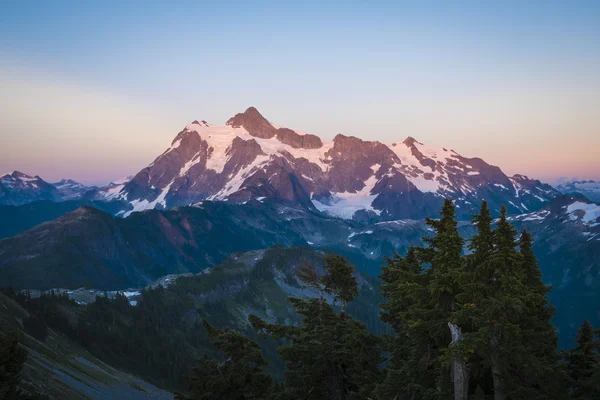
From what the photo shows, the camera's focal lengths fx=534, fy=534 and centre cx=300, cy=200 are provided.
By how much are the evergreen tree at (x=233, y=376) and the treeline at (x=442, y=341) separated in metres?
0.08

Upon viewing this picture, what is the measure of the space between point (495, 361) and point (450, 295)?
13.6ft

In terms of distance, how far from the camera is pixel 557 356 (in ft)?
98.6

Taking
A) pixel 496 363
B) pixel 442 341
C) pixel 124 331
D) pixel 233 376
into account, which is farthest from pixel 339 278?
pixel 124 331

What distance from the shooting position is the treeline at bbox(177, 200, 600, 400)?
26.3 meters

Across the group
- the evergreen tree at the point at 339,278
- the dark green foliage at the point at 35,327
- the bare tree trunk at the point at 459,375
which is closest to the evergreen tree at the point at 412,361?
the bare tree trunk at the point at 459,375

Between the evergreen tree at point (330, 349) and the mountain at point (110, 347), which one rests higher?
the evergreen tree at point (330, 349)

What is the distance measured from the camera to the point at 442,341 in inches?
1173

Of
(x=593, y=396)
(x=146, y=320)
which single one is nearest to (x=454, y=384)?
(x=593, y=396)

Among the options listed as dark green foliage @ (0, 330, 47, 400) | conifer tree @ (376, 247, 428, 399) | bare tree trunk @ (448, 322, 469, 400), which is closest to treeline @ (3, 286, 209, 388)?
dark green foliage @ (0, 330, 47, 400)

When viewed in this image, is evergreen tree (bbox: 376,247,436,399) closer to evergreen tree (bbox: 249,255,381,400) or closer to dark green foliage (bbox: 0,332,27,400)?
evergreen tree (bbox: 249,255,381,400)

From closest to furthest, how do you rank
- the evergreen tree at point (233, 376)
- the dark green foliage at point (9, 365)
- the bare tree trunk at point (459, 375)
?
the bare tree trunk at point (459, 375)
the dark green foliage at point (9, 365)
the evergreen tree at point (233, 376)

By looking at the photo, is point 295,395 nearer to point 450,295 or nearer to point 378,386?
point 378,386

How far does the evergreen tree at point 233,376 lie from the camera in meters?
37.4

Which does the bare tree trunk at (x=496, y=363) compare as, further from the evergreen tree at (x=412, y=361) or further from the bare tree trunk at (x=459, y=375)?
the evergreen tree at (x=412, y=361)
